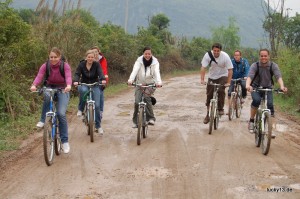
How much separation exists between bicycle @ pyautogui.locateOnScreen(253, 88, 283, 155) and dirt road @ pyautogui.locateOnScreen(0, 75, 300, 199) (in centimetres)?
21

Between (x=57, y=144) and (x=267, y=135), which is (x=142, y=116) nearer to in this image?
(x=57, y=144)

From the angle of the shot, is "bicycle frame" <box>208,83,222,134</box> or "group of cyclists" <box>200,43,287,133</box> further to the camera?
"bicycle frame" <box>208,83,222,134</box>

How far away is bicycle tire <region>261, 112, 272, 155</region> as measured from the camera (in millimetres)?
8141

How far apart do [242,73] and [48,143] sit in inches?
286

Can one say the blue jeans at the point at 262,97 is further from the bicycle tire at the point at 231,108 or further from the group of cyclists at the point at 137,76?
the bicycle tire at the point at 231,108

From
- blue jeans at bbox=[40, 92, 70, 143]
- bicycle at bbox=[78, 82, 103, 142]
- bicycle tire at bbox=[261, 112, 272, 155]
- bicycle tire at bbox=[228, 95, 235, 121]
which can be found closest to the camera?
blue jeans at bbox=[40, 92, 70, 143]

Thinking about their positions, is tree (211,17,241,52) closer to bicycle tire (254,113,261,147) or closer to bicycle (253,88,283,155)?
bicycle tire (254,113,261,147)

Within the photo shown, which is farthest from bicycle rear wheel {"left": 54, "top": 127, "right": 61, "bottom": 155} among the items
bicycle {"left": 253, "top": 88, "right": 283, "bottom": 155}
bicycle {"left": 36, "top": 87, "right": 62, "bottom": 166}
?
bicycle {"left": 253, "top": 88, "right": 283, "bottom": 155}

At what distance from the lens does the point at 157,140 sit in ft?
31.9

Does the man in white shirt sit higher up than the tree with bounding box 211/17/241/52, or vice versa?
the tree with bounding box 211/17/241/52

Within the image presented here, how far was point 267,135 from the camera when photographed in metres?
8.25

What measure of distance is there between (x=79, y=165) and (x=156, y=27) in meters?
37.9

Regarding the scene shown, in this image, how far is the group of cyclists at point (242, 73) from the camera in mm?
8836

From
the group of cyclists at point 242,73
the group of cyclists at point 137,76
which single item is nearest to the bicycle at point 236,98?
the group of cyclists at point 242,73
